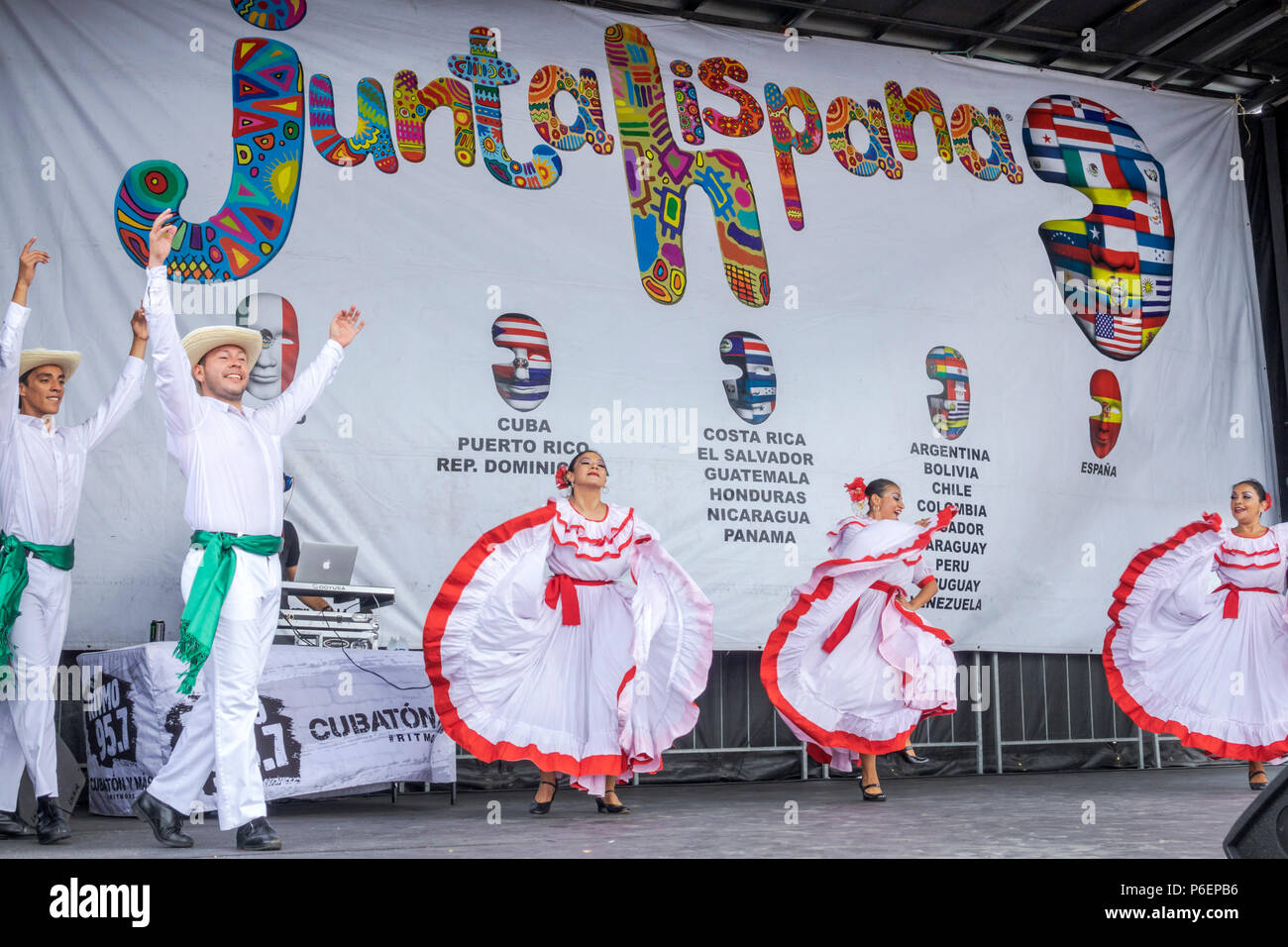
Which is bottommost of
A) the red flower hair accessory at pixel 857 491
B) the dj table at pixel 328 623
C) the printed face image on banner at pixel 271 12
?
the dj table at pixel 328 623

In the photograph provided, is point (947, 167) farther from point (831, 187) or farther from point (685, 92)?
point (685, 92)

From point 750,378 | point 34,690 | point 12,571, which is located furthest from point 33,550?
point 750,378

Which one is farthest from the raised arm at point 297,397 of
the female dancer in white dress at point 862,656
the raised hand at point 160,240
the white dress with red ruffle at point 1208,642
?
the white dress with red ruffle at point 1208,642

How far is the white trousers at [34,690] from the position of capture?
15.4 feet

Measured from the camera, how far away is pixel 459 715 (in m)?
5.73

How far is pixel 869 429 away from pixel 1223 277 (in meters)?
3.50

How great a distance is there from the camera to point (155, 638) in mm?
6051

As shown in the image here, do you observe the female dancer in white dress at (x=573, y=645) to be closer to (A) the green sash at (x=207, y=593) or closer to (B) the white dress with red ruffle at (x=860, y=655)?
(B) the white dress with red ruffle at (x=860, y=655)

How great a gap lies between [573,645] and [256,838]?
6.93 ft

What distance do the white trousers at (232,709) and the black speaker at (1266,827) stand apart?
3183 millimetres

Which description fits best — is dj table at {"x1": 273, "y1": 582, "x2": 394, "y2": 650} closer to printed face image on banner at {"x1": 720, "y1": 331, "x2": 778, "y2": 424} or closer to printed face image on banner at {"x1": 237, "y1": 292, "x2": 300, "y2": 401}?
printed face image on banner at {"x1": 237, "y1": 292, "x2": 300, "y2": 401}

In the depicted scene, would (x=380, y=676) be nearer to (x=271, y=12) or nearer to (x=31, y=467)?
(x=31, y=467)
